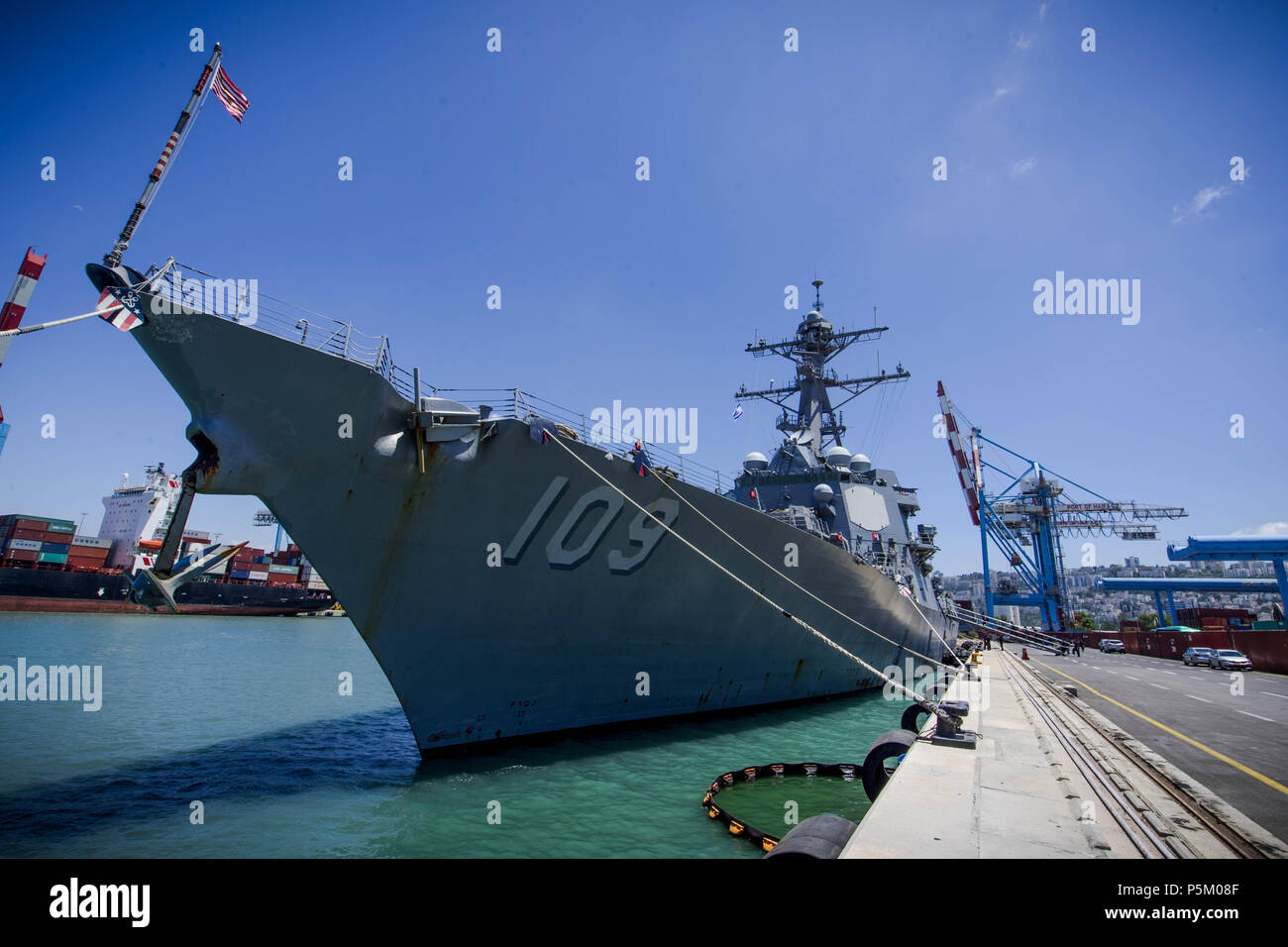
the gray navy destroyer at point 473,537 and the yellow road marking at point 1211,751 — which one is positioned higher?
the gray navy destroyer at point 473,537

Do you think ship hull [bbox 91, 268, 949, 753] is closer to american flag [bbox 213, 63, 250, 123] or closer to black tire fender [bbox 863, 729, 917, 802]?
black tire fender [bbox 863, 729, 917, 802]

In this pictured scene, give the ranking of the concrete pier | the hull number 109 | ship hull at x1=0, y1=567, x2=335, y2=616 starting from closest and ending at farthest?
the concrete pier → the hull number 109 → ship hull at x1=0, y1=567, x2=335, y2=616

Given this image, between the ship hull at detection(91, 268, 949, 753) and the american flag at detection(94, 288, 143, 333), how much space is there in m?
0.23

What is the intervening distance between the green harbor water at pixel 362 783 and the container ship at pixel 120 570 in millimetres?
26270

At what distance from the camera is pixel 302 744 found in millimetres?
9578

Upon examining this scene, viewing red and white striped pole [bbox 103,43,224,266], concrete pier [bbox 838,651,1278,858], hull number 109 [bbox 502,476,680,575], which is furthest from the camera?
hull number 109 [bbox 502,476,680,575]

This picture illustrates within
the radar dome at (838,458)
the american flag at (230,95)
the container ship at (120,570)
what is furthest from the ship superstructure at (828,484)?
the container ship at (120,570)

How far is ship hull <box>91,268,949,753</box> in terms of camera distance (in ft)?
20.9

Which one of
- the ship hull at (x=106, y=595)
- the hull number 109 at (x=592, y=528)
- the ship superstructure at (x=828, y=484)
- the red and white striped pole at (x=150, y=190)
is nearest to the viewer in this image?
the red and white striped pole at (x=150, y=190)

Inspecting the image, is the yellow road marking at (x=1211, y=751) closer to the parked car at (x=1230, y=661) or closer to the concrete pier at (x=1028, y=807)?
the concrete pier at (x=1028, y=807)

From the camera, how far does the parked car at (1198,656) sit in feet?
73.5

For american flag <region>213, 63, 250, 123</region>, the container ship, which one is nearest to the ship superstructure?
american flag <region>213, 63, 250, 123</region>
